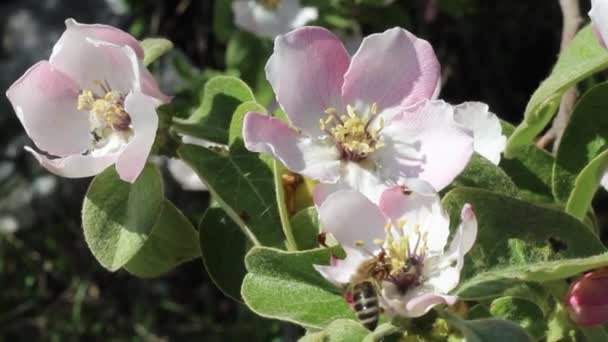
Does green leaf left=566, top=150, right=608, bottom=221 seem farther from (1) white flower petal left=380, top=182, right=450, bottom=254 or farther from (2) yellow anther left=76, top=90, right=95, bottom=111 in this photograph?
(2) yellow anther left=76, top=90, right=95, bottom=111

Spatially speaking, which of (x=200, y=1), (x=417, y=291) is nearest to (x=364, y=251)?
(x=417, y=291)

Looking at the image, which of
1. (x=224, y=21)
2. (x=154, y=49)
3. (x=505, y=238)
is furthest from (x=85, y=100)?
(x=224, y=21)

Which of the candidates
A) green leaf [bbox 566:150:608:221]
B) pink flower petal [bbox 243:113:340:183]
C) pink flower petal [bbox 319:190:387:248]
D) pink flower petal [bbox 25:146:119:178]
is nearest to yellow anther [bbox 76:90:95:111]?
pink flower petal [bbox 25:146:119:178]

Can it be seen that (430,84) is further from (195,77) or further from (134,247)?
(195,77)

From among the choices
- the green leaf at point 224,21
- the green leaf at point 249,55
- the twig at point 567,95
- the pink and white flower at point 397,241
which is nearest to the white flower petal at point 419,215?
the pink and white flower at point 397,241

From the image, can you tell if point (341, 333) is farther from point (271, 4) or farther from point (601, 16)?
point (271, 4)
